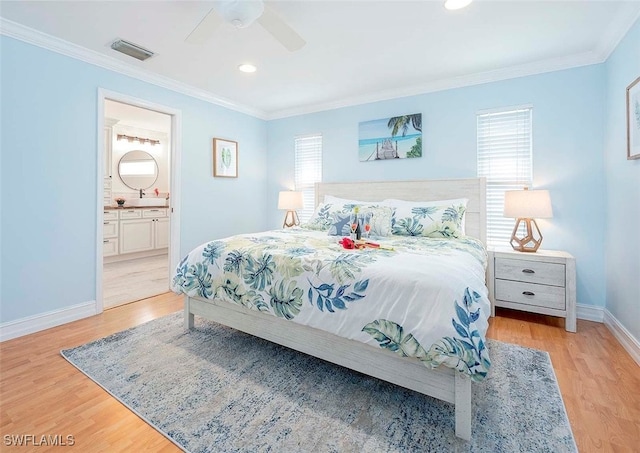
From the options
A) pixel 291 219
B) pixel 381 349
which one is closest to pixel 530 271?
pixel 381 349

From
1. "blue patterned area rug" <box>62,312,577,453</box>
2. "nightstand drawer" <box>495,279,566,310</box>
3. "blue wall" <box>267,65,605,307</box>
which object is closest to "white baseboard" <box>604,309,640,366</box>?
"blue wall" <box>267,65,605,307</box>

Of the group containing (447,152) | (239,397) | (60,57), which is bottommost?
(239,397)

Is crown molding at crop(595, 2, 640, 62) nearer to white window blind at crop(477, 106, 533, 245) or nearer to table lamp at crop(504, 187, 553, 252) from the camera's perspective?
white window blind at crop(477, 106, 533, 245)

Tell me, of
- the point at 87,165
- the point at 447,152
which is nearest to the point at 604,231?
the point at 447,152

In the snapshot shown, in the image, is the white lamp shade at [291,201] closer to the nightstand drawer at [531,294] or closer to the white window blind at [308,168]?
the white window blind at [308,168]

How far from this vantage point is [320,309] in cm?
175

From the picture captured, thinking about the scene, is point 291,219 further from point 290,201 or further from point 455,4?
point 455,4

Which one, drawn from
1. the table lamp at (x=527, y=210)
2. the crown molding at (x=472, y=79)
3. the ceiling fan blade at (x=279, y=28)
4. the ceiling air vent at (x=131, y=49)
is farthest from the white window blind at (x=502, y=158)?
the ceiling air vent at (x=131, y=49)

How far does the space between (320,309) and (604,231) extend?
2.77m

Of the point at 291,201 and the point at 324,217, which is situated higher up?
the point at 291,201

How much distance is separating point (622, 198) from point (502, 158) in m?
1.03

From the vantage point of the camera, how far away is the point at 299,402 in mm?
1676

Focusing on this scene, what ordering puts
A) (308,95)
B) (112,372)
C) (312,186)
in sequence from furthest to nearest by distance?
(312,186)
(308,95)
(112,372)

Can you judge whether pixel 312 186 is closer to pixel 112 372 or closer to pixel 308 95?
pixel 308 95
